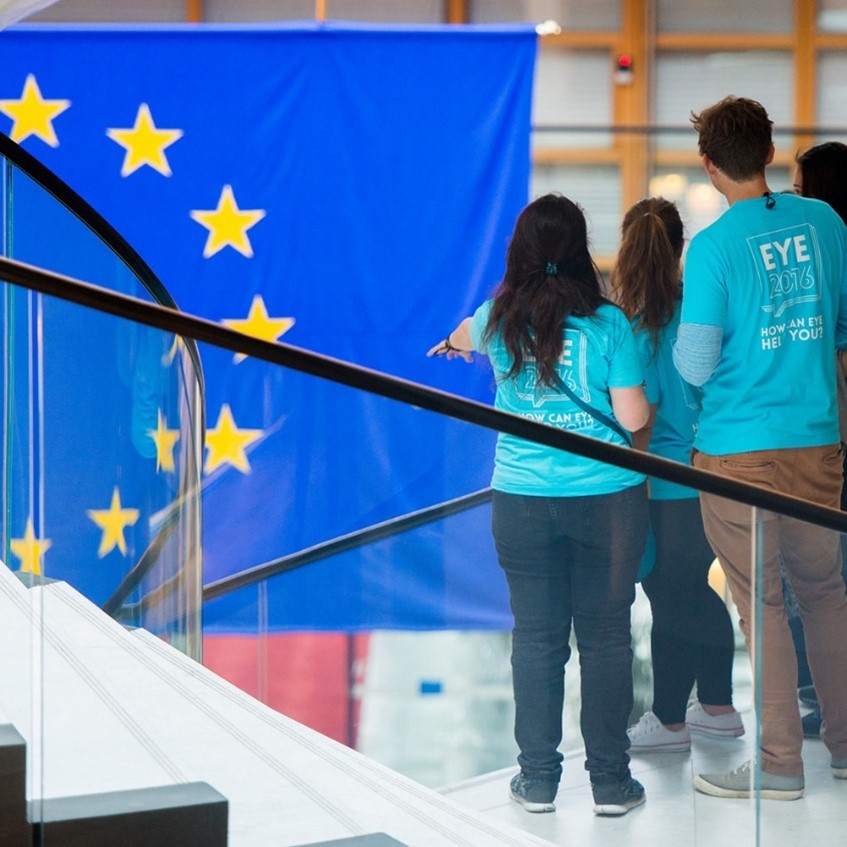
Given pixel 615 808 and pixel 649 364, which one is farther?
pixel 649 364

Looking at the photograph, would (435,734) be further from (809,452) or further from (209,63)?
A: (209,63)

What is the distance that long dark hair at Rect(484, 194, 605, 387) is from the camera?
97.5 inches

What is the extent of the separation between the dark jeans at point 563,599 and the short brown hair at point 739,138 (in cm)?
75

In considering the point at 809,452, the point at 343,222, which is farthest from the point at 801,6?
the point at 809,452

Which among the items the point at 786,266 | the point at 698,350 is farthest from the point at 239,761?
the point at 786,266

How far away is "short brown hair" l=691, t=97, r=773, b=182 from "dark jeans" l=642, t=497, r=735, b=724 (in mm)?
732

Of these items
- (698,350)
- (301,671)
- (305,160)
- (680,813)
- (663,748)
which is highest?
(305,160)

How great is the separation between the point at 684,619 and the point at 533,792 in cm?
38

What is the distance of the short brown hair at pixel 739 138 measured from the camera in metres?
2.54

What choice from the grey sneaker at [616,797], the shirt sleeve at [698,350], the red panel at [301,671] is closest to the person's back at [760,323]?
the shirt sleeve at [698,350]

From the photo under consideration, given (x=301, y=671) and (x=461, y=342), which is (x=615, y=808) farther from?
(x=461, y=342)

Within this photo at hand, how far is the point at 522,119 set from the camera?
491 cm

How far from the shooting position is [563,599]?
219cm

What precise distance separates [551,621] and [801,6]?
3.59 m
